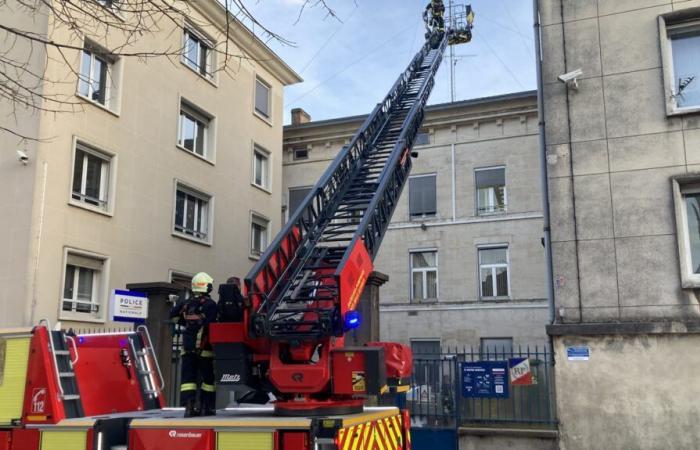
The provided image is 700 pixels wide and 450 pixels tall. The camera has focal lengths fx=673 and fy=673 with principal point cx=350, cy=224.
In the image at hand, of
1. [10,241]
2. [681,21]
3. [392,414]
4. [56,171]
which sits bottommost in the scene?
[392,414]

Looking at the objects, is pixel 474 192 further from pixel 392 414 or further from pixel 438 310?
pixel 392 414

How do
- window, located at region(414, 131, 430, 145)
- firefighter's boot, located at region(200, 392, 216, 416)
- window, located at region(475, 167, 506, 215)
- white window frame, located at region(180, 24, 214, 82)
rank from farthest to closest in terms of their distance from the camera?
window, located at region(414, 131, 430, 145), window, located at region(475, 167, 506, 215), white window frame, located at region(180, 24, 214, 82), firefighter's boot, located at region(200, 392, 216, 416)

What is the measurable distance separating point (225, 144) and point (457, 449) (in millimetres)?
14765

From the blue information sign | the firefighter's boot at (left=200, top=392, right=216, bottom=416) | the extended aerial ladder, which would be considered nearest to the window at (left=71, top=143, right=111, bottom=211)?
the extended aerial ladder

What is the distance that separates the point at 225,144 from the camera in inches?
928

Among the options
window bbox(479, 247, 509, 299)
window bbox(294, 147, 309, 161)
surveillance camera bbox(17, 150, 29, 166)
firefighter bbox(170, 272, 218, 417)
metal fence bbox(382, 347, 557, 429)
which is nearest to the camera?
firefighter bbox(170, 272, 218, 417)

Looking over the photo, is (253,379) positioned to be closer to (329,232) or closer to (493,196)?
(329,232)

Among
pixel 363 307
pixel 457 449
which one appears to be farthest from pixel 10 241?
pixel 457 449

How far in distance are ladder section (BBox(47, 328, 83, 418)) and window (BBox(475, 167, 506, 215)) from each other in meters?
21.7

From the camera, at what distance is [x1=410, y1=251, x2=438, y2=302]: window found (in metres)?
27.7

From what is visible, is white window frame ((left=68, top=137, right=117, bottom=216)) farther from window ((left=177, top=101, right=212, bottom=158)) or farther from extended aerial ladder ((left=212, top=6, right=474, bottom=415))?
extended aerial ladder ((left=212, top=6, right=474, bottom=415))

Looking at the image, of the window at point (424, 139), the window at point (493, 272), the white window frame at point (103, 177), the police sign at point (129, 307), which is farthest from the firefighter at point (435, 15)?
the police sign at point (129, 307)

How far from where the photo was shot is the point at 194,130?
22500 millimetres

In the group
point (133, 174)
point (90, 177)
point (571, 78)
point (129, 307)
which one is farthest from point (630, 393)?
point (133, 174)
